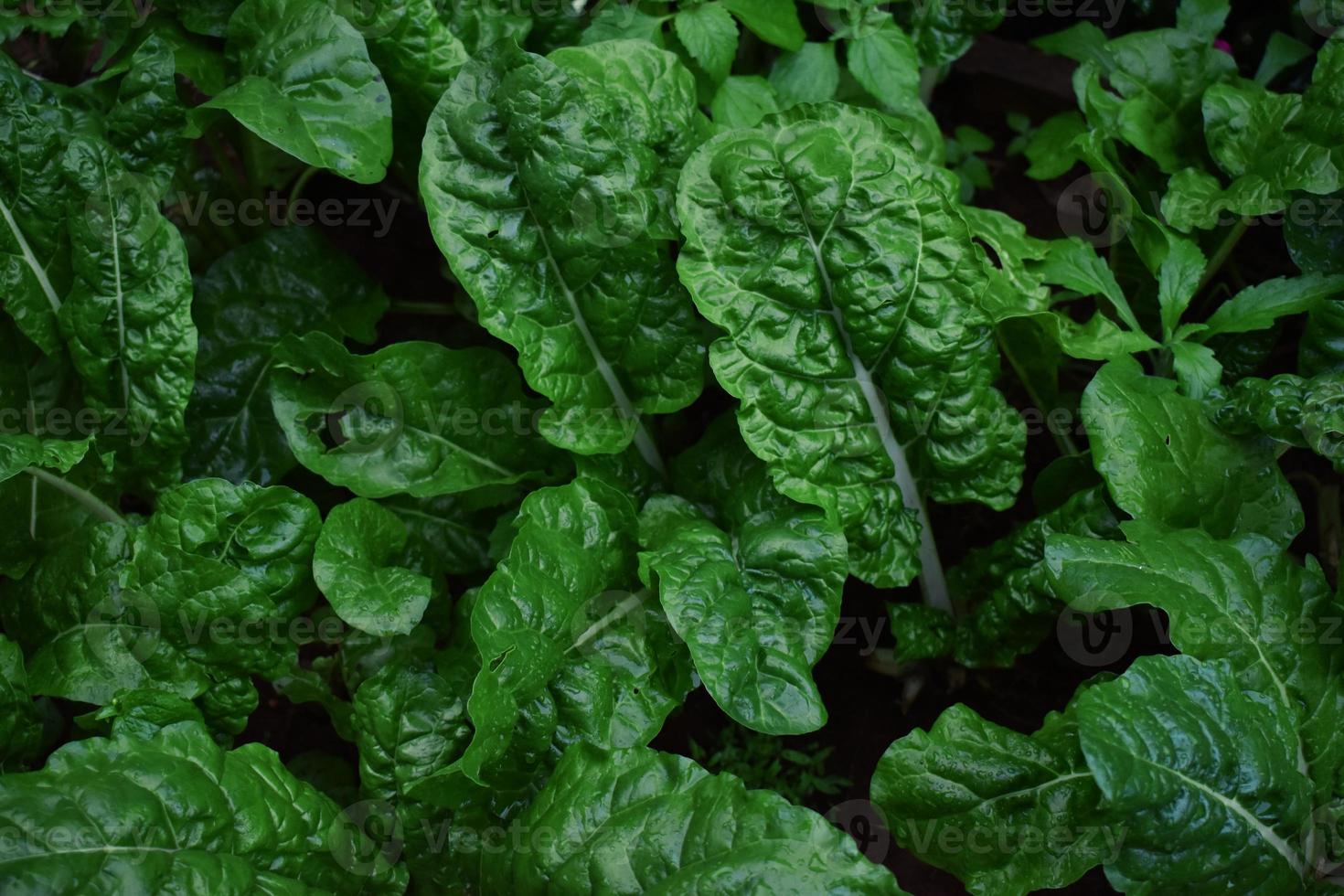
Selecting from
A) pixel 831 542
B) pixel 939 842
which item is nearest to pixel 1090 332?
pixel 831 542

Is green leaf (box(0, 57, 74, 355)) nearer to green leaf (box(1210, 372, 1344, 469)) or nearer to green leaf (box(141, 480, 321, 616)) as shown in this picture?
green leaf (box(141, 480, 321, 616))

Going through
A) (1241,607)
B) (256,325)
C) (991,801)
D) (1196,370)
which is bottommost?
(991,801)

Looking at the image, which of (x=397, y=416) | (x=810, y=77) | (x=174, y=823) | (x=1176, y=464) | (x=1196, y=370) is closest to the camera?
(x=174, y=823)

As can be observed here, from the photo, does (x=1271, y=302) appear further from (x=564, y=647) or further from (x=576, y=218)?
(x=564, y=647)

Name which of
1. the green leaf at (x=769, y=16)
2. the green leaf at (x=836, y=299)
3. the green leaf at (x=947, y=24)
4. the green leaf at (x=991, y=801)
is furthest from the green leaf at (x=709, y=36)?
the green leaf at (x=991, y=801)

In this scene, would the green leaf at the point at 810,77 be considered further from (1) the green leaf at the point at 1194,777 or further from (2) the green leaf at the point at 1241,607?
(1) the green leaf at the point at 1194,777

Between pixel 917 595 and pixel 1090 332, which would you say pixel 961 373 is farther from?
pixel 917 595

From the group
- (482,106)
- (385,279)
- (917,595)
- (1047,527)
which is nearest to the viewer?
(482,106)

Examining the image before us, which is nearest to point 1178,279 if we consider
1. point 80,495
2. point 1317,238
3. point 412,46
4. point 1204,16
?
point 1317,238
